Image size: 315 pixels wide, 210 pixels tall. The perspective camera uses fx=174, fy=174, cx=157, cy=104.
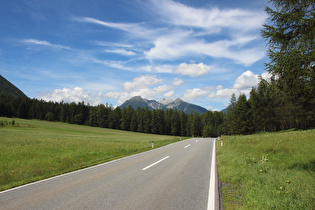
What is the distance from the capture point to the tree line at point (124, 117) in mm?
87062

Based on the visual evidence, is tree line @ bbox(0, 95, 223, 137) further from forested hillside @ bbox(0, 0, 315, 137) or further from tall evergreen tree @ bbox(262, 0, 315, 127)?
tall evergreen tree @ bbox(262, 0, 315, 127)

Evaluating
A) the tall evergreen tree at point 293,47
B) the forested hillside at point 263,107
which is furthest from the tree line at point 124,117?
the tall evergreen tree at point 293,47

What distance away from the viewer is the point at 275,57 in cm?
816

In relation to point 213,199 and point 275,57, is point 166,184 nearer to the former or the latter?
point 213,199

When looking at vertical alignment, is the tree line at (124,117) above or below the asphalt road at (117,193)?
above

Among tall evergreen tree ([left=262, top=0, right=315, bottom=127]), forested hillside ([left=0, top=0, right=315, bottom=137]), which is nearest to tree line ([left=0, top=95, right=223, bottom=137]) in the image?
forested hillside ([left=0, top=0, right=315, bottom=137])

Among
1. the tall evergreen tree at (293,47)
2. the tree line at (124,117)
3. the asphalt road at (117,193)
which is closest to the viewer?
the asphalt road at (117,193)

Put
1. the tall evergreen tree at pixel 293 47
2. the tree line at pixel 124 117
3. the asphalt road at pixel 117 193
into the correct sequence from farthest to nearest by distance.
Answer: the tree line at pixel 124 117 < the tall evergreen tree at pixel 293 47 < the asphalt road at pixel 117 193

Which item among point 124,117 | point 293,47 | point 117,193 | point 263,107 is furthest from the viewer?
point 124,117

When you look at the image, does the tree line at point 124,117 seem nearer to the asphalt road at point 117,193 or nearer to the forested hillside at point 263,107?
the forested hillside at point 263,107

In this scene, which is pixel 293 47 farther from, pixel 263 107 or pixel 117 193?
pixel 263 107

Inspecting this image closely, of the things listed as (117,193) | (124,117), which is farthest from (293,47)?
(124,117)

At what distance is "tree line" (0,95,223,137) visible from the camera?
3428 inches

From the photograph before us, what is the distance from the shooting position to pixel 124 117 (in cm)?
8981
